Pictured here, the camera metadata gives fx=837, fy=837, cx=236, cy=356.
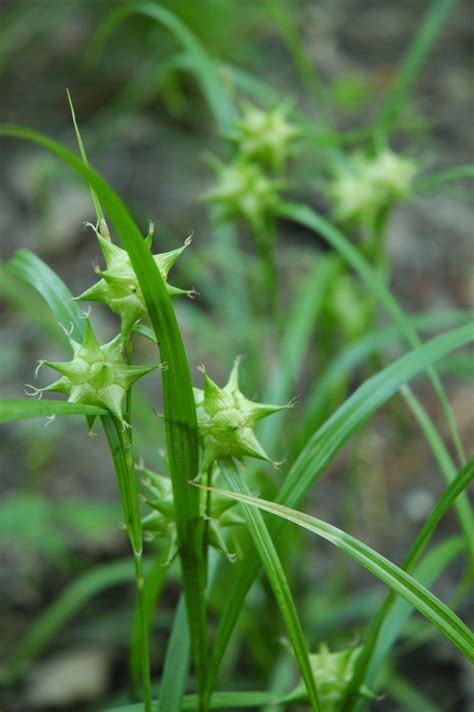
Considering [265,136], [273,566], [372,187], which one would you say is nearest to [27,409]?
[273,566]

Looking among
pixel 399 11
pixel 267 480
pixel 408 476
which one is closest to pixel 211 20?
pixel 399 11

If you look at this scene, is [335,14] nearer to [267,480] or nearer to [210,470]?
[267,480]

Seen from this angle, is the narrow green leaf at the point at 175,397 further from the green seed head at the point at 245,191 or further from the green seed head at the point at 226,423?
the green seed head at the point at 245,191

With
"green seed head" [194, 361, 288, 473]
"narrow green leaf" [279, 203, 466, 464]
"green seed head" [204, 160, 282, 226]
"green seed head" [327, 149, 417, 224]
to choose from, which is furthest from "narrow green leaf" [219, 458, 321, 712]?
"green seed head" [327, 149, 417, 224]

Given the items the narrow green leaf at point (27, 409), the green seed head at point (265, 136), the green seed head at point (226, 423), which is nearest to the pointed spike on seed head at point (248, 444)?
the green seed head at point (226, 423)

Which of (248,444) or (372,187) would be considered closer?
(248,444)

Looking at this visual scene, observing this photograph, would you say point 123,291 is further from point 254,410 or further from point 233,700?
point 233,700

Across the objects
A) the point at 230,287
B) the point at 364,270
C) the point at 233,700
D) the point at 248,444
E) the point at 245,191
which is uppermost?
the point at 230,287
